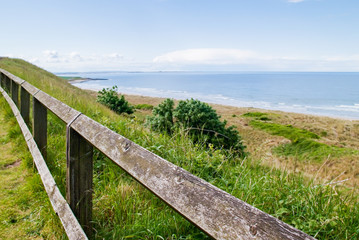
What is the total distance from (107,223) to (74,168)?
666mm

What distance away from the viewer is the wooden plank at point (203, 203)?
876 mm

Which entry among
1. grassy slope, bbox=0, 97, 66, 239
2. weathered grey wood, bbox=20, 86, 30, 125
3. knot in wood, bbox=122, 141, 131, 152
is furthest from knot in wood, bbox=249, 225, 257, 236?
weathered grey wood, bbox=20, 86, 30, 125

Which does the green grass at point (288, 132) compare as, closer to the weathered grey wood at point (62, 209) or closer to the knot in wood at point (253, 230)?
the weathered grey wood at point (62, 209)

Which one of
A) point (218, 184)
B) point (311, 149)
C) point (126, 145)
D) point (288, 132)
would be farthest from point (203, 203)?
point (288, 132)

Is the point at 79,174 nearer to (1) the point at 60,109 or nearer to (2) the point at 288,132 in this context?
(1) the point at 60,109

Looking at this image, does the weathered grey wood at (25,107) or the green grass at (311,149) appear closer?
the weathered grey wood at (25,107)

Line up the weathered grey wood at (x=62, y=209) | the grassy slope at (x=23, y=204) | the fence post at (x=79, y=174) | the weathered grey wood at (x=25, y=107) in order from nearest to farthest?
the weathered grey wood at (x=62, y=209) → the fence post at (x=79, y=174) → the grassy slope at (x=23, y=204) → the weathered grey wood at (x=25, y=107)

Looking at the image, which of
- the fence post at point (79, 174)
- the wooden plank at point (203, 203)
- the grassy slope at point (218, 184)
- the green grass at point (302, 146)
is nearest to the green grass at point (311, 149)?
the green grass at point (302, 146)

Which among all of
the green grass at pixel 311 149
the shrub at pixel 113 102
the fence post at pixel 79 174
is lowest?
the green grass at pixel 311 149

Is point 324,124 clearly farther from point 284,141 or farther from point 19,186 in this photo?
point 19,186

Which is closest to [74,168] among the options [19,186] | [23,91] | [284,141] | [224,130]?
[19,186]

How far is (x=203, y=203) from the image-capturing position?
3.40ft

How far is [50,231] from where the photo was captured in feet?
8.19

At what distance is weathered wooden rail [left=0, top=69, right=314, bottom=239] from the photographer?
35.6 inches
